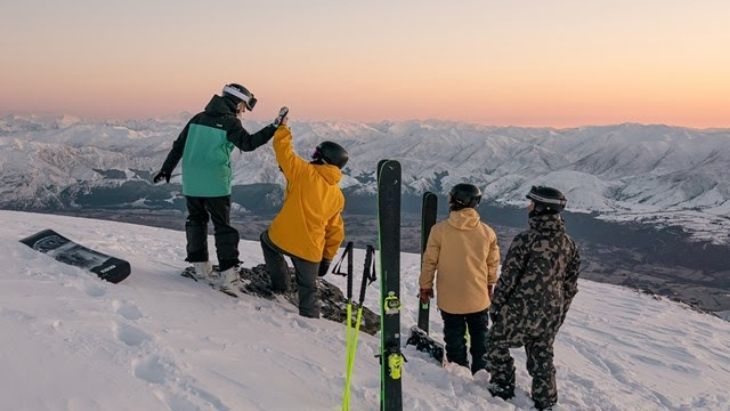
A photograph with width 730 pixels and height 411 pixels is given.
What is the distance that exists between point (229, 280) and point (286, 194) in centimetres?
156

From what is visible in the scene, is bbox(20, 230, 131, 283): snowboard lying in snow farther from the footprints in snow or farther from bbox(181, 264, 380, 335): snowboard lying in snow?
the footprints in snow

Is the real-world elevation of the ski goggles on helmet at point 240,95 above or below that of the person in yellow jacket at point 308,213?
above

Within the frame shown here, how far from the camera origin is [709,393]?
855cm

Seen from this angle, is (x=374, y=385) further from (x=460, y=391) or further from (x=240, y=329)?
(x=240, y=329)

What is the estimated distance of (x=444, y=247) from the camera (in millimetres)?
6617

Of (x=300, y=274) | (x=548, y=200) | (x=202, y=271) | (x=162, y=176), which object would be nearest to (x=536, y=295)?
(x=548, y=200)

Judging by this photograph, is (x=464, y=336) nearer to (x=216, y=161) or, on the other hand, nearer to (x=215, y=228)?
(x=215, y=228)

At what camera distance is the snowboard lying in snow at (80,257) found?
6.44 metres

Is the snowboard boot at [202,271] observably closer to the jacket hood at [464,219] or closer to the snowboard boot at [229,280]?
the snowboard boot at [229,280]

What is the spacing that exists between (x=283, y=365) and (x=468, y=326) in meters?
2.81

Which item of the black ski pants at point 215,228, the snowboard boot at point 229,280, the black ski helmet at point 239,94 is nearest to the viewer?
the black ski helmet at point 239,94

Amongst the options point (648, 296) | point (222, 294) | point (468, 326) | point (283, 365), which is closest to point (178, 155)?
point (222, 294)

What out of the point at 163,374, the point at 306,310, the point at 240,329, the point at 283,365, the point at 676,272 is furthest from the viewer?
the point at 676,272

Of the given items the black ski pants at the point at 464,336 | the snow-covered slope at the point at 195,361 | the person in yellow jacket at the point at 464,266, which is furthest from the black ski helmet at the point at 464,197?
the snow-covered slope at the point at 195,361
